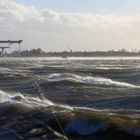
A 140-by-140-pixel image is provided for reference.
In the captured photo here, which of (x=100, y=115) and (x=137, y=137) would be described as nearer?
(x=137, y=137)

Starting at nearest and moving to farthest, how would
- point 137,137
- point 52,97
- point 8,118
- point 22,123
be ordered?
point 137,137
point 22,123
point 8,118
point 52,97

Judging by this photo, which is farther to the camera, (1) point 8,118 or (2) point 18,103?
(2) point 18,103

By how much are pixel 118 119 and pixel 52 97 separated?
39.8 feet

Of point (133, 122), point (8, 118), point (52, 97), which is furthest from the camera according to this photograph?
point (52, 97)

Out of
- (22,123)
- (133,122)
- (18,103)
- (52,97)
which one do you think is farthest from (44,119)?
(52,97)

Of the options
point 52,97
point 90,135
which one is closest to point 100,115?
point 90,135

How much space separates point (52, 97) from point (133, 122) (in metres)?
13.0

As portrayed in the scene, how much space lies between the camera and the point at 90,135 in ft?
59.4

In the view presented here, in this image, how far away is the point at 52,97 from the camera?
103ft

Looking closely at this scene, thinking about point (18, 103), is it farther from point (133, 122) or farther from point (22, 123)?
point (133, 122)

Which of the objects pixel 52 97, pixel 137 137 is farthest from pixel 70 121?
pixel 52 97

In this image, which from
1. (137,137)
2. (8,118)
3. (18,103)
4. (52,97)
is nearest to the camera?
(137,137)

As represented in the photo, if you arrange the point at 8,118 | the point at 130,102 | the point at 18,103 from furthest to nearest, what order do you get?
1. the point at 130,102
2. the point at 18,103
3. the point at 8,118

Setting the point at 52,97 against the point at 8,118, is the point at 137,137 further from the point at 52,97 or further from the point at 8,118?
the point at 52,97
